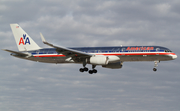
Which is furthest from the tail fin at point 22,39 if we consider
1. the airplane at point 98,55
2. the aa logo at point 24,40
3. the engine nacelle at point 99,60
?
the engine nacelle at point 99,60

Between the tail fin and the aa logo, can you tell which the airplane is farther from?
the aa logo

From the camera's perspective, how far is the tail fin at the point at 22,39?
5675 cm

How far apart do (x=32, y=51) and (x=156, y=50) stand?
89.7ft

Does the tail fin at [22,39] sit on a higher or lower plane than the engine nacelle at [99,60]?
higher

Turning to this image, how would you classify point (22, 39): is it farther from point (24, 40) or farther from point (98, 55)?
point (98, 55)

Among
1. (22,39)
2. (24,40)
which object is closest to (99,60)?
(24,40)

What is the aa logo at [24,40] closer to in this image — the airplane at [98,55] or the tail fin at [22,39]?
→ the tail fin at [22,39]

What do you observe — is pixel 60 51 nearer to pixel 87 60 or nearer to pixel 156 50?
pixel 87 60

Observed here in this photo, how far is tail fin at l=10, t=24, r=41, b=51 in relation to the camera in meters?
56.8

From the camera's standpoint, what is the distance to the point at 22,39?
189 ft

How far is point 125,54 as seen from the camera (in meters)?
48.9

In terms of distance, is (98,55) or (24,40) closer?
(98,55)

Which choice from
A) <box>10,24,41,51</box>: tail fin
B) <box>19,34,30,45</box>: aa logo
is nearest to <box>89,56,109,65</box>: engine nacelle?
<box>10,24,41,51</box>: tail fin

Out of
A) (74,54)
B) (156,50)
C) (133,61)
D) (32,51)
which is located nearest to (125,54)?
(133,61)
